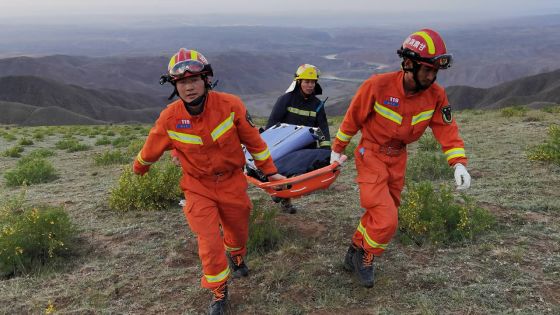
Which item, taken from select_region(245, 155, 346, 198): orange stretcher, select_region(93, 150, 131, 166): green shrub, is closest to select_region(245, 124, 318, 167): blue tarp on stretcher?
select_region(245, 155, 346, 198): orange stretcher

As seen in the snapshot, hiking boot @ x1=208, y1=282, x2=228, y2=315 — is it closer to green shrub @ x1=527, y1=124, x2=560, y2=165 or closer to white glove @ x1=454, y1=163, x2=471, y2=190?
white glove @ x1=454, y1=163, x2=471, y2=190

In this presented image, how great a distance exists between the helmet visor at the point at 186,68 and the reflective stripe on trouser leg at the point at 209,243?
119cm

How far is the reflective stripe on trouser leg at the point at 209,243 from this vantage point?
3973 millimetres

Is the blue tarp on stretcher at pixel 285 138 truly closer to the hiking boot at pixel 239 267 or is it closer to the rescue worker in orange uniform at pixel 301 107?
the rescue worker in orange uniform at pixel 301 107

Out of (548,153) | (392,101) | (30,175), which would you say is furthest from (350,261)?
(30,175)

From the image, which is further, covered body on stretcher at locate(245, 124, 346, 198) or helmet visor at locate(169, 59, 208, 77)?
covered body on stretcher at locate(245, 124, 346, 198)

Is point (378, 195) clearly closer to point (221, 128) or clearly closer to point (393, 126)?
point (393, 126)

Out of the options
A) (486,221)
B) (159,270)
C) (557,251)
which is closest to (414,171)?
(486,221)

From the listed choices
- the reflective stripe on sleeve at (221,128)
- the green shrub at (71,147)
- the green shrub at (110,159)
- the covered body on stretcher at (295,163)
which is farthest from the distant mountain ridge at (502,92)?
the reflective stripe on sleeve at (221,128)

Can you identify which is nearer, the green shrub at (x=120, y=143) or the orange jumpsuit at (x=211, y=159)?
the orange jumpsuit at (x=211, y=159)

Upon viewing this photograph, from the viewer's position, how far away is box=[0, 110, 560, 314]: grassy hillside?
4145 mm

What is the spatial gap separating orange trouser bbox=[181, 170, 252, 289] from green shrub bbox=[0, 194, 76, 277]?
2.10 m

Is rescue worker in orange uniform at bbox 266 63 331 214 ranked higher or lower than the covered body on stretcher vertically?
higher

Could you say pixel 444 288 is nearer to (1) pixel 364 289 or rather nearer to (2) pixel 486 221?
(1) pixel 364 289
